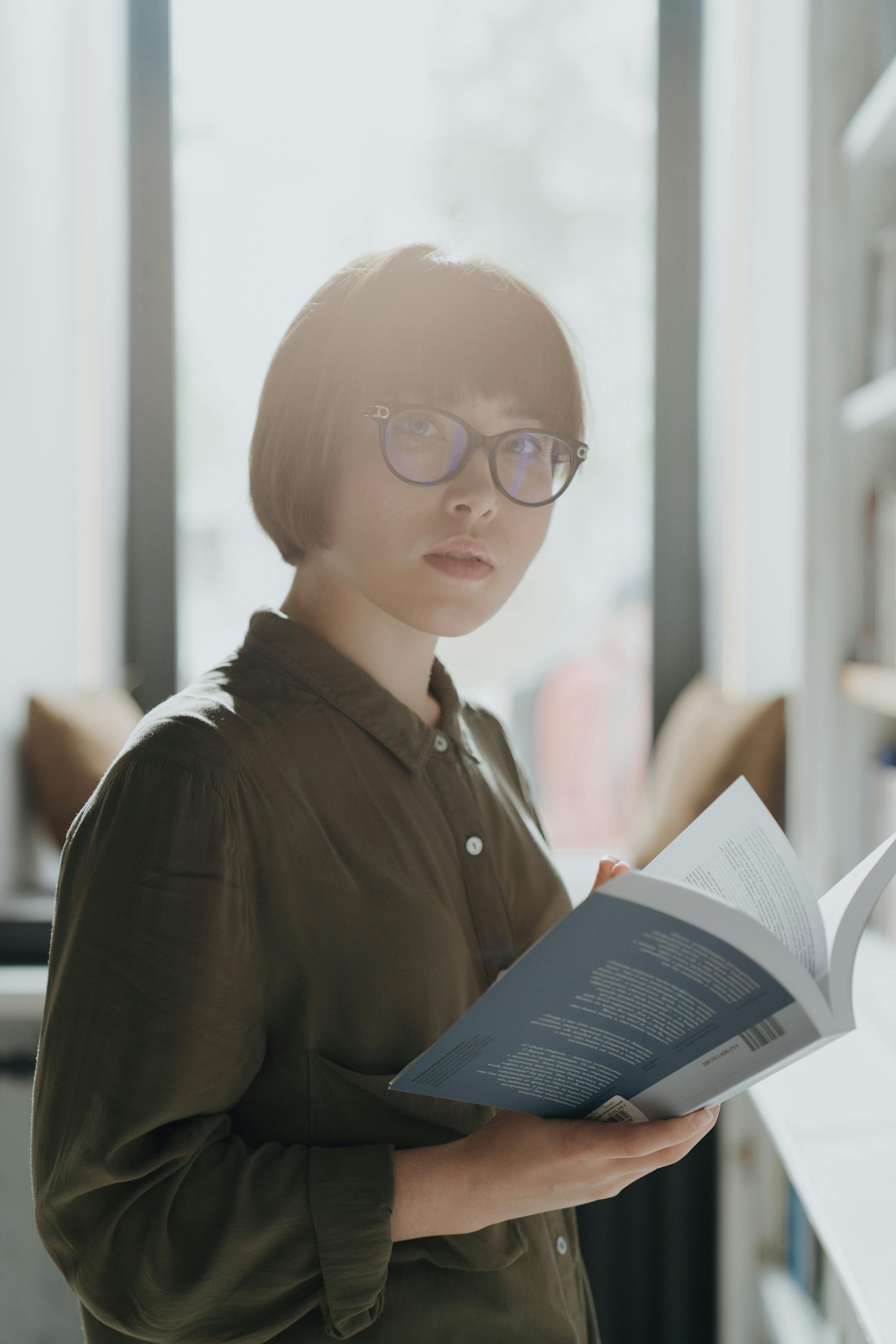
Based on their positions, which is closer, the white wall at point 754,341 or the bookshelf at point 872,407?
the bookshelf at point 872,407

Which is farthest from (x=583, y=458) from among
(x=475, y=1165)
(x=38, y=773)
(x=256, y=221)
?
(x=256, y=221)

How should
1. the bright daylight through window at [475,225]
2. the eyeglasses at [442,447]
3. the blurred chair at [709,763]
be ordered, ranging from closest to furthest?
1. the eyeglasses at [442,447]
2. the blurred chair at [709,763]
3. the bright daylight through window at [475,225]

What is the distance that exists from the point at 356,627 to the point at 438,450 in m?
0.16

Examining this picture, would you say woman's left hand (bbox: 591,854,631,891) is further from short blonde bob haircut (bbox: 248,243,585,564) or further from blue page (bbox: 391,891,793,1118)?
short blonde bob haircut (bbox: 248,243,585,564)

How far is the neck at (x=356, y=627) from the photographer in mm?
851

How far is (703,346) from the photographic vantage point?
234cm

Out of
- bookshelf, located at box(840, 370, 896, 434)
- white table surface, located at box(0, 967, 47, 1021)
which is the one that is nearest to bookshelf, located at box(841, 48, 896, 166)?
bookshelf, located at box(840, 370, 896, 434)

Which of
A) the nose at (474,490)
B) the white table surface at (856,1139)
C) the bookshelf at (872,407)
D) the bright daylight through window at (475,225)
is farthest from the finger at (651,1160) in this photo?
the bright daylight through window at (475,225)

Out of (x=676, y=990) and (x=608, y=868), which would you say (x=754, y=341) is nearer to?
(x=608, y=868)

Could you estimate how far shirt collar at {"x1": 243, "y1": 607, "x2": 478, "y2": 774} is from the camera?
2.64ft

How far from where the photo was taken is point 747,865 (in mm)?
699

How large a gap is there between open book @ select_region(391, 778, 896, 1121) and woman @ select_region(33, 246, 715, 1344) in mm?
56

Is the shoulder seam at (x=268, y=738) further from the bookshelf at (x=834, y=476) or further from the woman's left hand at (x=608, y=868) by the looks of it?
the bookshelf at (x=834, y=476)

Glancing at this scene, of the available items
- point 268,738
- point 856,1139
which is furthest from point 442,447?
point 856,1139
